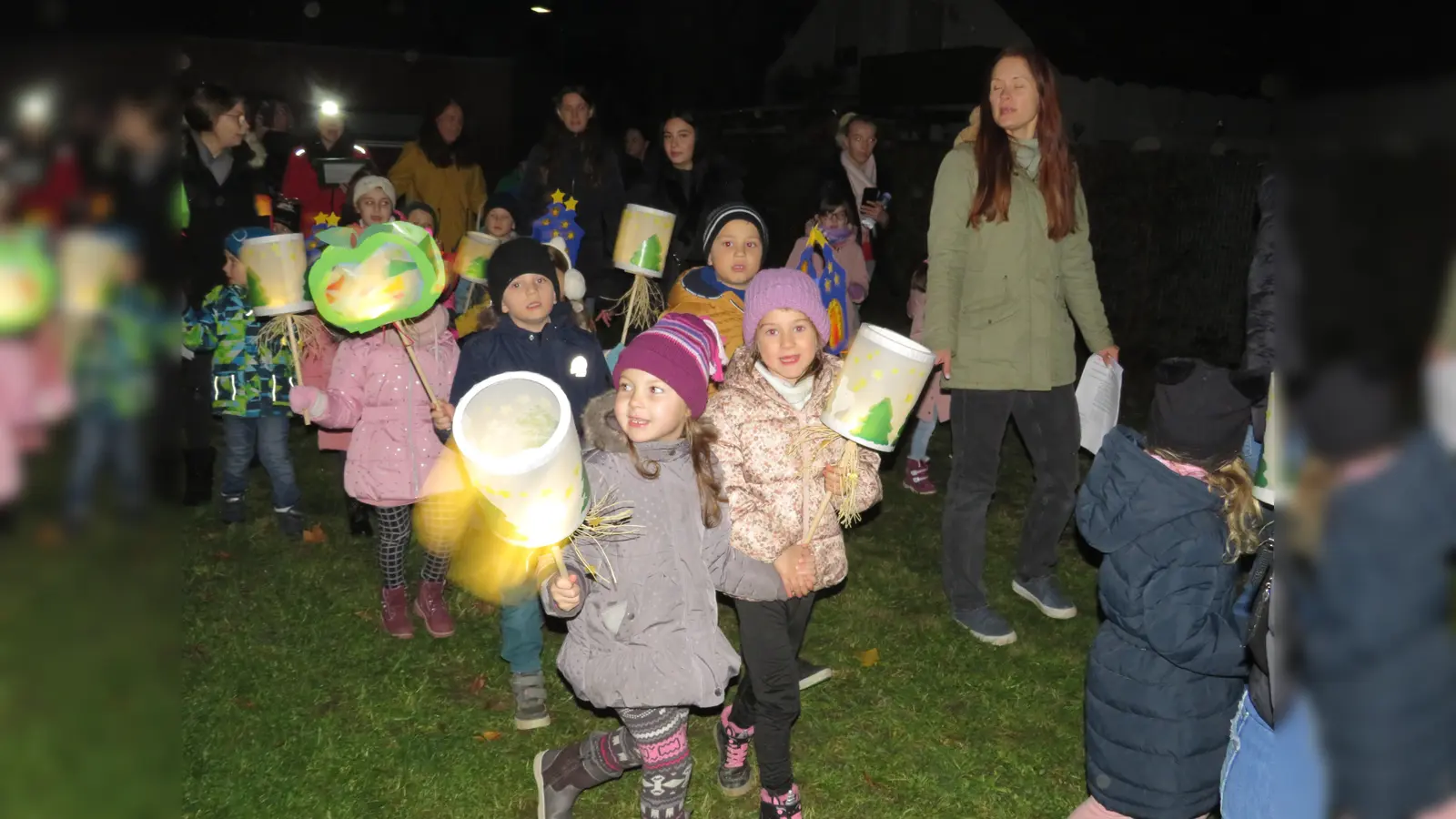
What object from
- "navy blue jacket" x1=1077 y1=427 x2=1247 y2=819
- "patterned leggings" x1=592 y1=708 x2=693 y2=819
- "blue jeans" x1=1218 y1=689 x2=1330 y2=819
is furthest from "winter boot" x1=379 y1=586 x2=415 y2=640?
"blue jeans" x1=1218 y1=689 x2=1330 y2=819

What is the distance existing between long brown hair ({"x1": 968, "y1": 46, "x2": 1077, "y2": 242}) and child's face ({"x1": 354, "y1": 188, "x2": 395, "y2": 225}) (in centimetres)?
314

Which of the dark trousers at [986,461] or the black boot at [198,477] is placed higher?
the dark trousers at [986,461]

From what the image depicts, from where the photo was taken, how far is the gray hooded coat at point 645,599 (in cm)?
309

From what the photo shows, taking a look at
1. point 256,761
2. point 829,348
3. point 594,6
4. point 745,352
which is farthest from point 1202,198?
point 594,6

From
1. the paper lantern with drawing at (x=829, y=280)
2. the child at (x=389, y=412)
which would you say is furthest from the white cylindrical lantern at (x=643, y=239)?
the child at (x=389, y=412)

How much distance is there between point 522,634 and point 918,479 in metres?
3.47

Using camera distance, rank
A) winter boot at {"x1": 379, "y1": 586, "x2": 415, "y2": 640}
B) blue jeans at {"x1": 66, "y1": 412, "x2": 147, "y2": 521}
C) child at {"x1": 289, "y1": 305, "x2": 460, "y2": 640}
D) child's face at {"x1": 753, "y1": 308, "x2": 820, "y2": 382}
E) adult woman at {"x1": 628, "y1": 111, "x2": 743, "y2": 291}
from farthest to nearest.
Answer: adult woman at {"x1": 628, "y1": 111, "x2": 743, "y2": 291} < winter boot at {"x1": 379, "y1": 586, "x2": 415, "y2": 640} < child at {"x1": 289, "y1": 305, "x2": 460, "y2": 640} < child's face at {"x1": 753, "y1": 308, "x2": 820, "y2": 382} < blue jeans at {"x1": 66, "y1": 412, "x2": 147, "y2": 521}

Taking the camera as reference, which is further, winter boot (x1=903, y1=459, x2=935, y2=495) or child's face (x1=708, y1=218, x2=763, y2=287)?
winter boot (x1=903, y1=459, x2=935, y2=495)

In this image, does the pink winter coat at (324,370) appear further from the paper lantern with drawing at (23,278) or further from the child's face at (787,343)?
the paper lantern with drawing at (23,278)

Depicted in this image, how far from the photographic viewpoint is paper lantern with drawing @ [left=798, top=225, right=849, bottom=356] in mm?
5258

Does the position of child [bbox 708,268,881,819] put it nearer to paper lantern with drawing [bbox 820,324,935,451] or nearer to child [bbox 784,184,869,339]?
paper lantern with drawing [bbox 820,324,935,451]

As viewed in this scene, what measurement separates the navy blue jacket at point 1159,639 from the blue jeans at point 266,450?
432 cm

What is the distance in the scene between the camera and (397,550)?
483 cm

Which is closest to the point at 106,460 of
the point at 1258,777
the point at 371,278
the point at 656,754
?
the point at 1258,777
